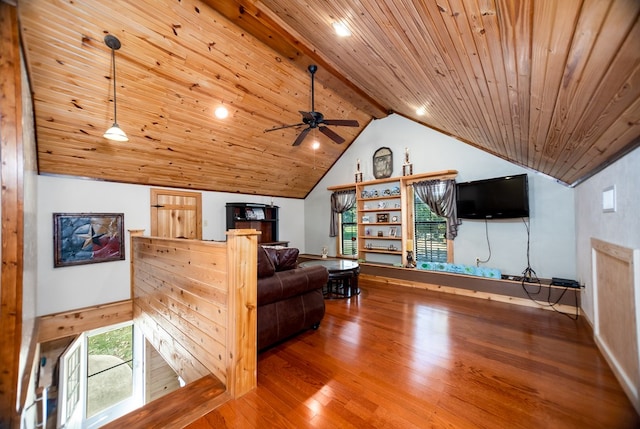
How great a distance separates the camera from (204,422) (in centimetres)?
160

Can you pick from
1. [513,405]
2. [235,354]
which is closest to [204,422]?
[235,354]

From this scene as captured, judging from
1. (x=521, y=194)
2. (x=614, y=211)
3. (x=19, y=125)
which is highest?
(x=19, y=125)

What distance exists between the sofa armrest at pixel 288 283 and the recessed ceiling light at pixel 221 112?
2.74 metres

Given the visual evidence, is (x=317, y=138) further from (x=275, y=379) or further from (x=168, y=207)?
(x=275, y=379)

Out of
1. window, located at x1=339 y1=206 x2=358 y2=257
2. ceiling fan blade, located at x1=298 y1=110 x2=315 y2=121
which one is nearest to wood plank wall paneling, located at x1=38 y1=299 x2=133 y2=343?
ceiling fan blade, located at x1=298 y1=110 x2=315 y2=121

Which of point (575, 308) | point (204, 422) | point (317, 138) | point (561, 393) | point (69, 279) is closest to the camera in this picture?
point (204, 422)

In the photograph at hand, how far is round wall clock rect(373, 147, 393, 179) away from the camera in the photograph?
5.56 metres

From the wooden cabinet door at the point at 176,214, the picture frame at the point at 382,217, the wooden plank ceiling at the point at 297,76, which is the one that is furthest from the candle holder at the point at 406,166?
the wooden cabinet door at the point at 176,214

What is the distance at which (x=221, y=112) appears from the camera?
12.5 ft

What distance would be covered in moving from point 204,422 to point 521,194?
15.6 ft

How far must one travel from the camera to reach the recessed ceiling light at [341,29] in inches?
80.5

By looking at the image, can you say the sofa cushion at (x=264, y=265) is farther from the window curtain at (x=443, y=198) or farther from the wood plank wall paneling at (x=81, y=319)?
the window curtain at (x=443, y=198)

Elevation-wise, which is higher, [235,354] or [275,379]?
[235,354]

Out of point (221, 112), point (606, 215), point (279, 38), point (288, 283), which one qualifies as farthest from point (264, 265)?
point (606, 215)
